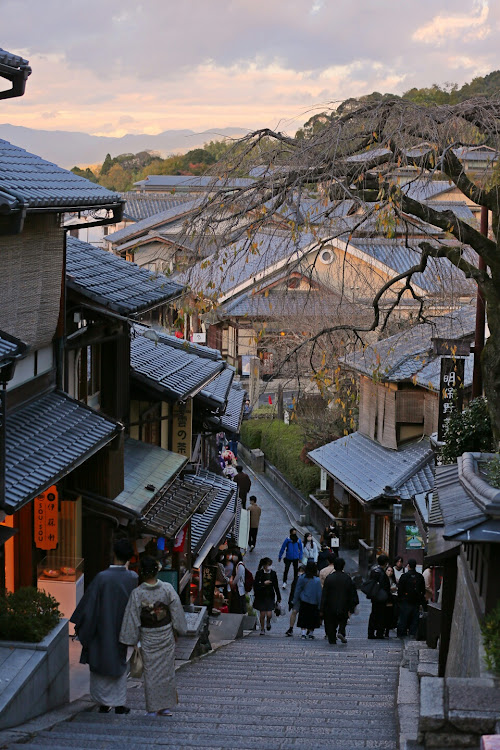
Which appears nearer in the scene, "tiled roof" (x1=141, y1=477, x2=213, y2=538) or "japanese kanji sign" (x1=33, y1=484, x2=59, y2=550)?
"japanese kanji sign" (x1=33, y1=484, x2=59, y2=550)

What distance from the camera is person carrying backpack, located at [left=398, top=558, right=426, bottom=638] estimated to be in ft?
51.9

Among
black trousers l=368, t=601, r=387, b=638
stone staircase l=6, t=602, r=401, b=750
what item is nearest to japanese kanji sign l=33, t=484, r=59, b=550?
stone staircase l=6, t=602, r=401, b=750

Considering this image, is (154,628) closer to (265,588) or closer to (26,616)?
(26,616)

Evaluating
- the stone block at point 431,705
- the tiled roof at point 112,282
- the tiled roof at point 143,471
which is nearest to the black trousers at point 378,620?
the tiled roof at point 143,471

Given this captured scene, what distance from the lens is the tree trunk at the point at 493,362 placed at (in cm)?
1007

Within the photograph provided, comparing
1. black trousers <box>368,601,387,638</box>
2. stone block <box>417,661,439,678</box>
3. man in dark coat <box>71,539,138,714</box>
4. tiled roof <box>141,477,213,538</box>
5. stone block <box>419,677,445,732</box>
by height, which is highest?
stone block <box>419,677,445,732</box>

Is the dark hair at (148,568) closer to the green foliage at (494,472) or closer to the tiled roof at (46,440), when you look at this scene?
the tiled roof at (46,440)

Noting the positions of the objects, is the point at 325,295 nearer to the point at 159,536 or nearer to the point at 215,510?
the point at 215,510

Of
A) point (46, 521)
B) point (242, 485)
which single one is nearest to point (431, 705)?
point (46, 521)

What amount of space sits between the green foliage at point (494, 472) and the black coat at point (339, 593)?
7054 mm

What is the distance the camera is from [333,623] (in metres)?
15.2

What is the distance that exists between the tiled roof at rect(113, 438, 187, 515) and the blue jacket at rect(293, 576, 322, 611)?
286 cm

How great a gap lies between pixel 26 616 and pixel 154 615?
1099 millimetres

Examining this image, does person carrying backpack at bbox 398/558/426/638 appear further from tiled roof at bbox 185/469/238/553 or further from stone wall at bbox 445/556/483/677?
stone wall at bbox 445/556/483/677
